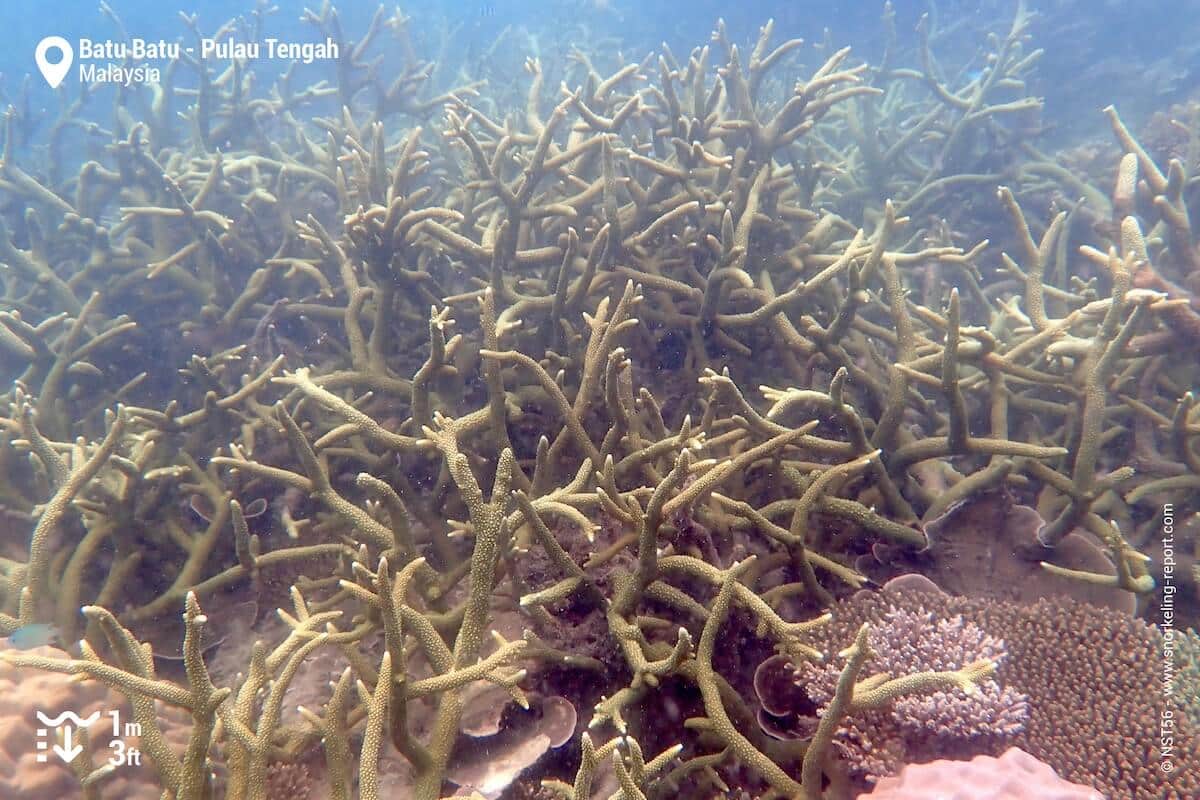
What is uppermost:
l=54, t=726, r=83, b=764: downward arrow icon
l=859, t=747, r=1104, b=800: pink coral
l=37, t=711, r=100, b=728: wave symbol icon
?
l=37, t=711, r=100, b=728: wave symbol icon

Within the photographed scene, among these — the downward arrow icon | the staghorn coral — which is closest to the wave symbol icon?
the downward arrow icon

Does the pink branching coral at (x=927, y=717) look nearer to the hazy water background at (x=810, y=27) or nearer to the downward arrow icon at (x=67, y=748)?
the downward arrow icon at (x=67, y=748)

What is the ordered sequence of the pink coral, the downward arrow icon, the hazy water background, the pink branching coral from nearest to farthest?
the pink coral
the pink branching coral
the downward arrow icon
the hazy water background

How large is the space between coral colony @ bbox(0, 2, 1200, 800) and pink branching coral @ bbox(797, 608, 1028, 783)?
0.01m

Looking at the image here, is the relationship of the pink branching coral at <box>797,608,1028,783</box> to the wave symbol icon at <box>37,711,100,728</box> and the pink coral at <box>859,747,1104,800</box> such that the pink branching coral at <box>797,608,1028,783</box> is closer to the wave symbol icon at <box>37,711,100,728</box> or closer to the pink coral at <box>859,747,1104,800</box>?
the pink coral at <box>859,747,1104,800</box>

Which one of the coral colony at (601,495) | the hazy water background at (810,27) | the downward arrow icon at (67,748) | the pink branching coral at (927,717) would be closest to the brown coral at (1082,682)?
the coral colony at (601,495)

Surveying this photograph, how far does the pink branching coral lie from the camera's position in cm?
185

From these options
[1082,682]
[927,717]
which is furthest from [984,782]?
[1082,682]

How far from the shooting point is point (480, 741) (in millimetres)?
2117

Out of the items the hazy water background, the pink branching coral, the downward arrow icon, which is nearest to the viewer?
the pink branching coral

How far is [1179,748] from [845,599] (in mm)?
985

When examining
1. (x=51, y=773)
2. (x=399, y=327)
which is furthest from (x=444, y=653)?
(x=399, y=327)

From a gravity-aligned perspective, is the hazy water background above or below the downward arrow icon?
above

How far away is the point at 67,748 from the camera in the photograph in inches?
80.3
